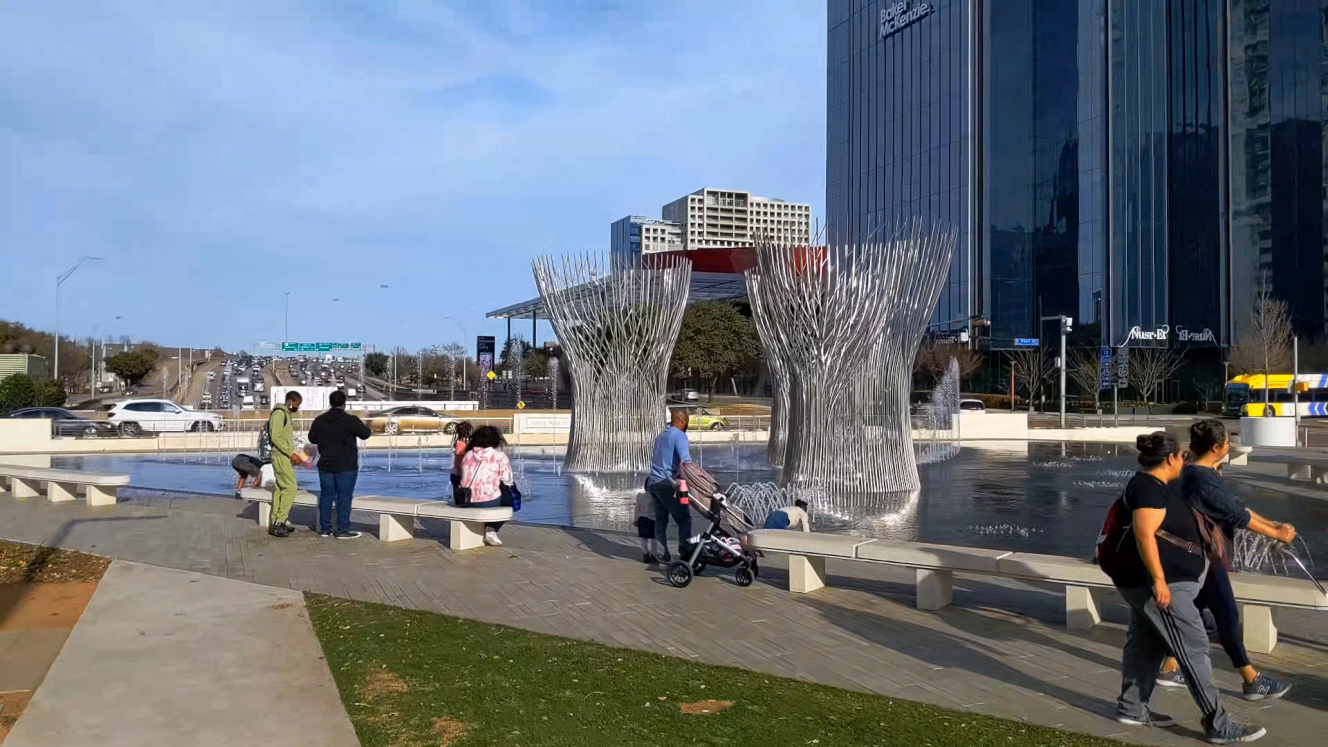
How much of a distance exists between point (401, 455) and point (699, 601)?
62.8 ft

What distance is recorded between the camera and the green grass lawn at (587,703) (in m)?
4.58

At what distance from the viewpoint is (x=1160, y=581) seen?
464cm

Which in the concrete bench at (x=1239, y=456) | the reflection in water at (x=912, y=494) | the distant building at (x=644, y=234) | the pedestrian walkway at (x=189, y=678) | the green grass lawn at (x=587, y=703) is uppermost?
the distant building at (x=644, y=234)

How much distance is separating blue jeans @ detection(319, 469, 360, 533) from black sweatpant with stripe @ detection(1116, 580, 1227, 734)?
7.45 metres

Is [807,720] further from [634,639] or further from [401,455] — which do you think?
[401,455]

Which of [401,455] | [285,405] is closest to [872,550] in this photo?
[285,405]

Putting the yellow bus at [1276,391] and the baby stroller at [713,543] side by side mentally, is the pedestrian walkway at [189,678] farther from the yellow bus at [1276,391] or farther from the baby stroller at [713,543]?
the yellow bus at [1276,391]

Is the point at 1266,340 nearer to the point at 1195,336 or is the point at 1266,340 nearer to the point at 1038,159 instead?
the point at 1195,336

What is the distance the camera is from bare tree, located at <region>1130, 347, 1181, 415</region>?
55.9m

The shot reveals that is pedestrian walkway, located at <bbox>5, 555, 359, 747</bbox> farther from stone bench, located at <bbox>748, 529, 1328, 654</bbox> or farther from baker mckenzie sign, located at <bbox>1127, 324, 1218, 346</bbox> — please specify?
baker mckenzie sign, located at <bbox>1127, 324, 1218, 346</bbox>

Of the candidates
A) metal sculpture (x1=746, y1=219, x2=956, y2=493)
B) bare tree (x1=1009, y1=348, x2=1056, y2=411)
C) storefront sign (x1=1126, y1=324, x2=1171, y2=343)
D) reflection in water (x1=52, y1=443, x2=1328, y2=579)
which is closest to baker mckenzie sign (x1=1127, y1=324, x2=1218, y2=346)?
storefront sign (x1=1126, y1=324, x2=1171, y2=343)

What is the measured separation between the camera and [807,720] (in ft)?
15.8

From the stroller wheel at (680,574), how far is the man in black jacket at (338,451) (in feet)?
12.1

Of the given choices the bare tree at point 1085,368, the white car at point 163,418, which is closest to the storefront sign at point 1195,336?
the bare tree at point 1085,368
